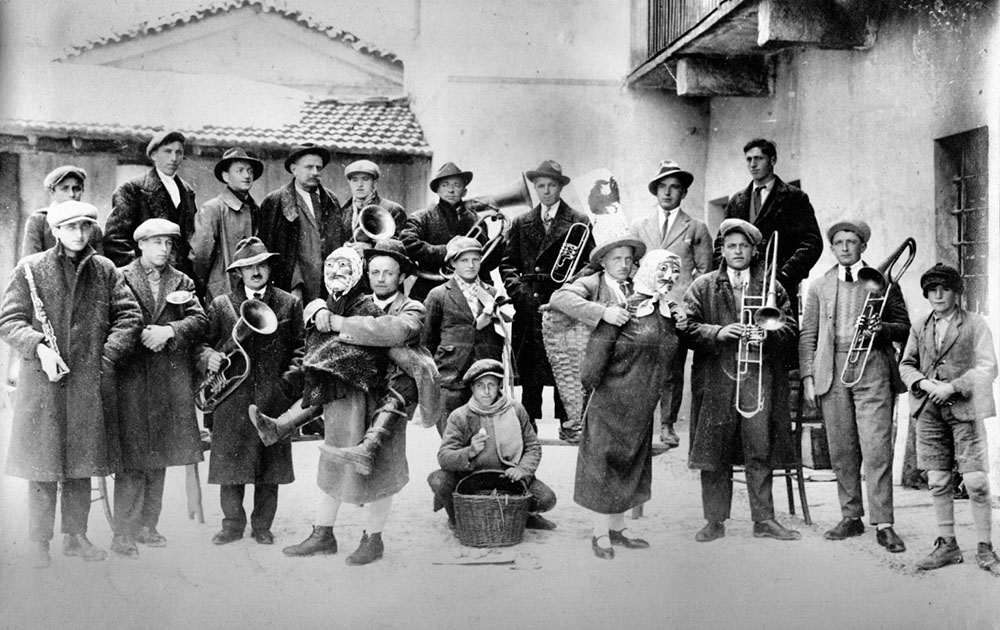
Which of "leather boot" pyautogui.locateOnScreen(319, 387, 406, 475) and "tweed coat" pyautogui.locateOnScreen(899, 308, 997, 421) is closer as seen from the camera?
"leather boot" pyautogui.locateOnScreen(319, 387, 406, 475)

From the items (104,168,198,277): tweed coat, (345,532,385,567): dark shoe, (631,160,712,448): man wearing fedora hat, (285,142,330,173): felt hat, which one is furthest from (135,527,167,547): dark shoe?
(631,160,712,448): man wearing fedora hat

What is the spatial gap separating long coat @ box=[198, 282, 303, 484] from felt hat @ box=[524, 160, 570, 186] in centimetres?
170

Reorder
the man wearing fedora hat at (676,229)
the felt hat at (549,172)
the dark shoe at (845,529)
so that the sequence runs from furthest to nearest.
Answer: the felt hat at (549,172) → the man wearing fedora hat at (676,229) → the dark shoe at (845,529)

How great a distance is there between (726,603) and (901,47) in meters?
3.43

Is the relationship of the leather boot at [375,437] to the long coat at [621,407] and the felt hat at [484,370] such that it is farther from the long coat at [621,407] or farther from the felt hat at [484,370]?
the long coat at [621,407]

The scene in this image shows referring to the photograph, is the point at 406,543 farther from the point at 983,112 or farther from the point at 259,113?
the point at 983,112

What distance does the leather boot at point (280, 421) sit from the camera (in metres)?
5.15

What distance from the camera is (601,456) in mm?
5227

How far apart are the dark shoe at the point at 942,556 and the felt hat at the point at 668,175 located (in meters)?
2.50

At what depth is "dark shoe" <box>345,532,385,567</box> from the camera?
5227mm

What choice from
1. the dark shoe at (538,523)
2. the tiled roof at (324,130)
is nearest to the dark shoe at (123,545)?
the dark shoe at (538,523)

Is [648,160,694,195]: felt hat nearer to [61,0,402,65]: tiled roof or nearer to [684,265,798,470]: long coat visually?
[684,265,798,470]: long coat

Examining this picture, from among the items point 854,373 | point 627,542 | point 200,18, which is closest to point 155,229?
point 200,18

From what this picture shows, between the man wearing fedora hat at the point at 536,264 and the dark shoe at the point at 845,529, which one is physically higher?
the man wearing fedora hat at the point at 536,264
